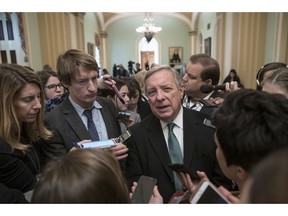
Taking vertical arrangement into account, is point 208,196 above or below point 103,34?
below

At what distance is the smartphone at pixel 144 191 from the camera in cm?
119

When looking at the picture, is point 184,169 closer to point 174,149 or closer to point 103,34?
point 174,149

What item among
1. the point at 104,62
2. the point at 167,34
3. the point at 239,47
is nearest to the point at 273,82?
the point at 239,47

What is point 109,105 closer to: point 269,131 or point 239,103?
point 239,103

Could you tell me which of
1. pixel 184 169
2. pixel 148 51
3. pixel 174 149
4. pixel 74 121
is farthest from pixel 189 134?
pixel 148 51

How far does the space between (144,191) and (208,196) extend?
0.49 metres

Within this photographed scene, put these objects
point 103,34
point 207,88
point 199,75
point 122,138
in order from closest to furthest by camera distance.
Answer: point 122,138 < point 207,88 < point 199,75 < point 103,34

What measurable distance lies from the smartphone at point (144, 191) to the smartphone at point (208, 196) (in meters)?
0.43

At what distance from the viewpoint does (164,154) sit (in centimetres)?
163

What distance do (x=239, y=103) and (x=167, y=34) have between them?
17654mm

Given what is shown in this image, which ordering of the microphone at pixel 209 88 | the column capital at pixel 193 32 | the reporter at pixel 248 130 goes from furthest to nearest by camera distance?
1. the column capital at pixel 193 32
2. the microphone at pixel 209 88
3. the reporter at pixel 248 130

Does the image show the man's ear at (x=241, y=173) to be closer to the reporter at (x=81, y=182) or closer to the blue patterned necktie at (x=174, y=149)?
the reporter at (x=81, y=182)

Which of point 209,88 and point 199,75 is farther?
point 199,75

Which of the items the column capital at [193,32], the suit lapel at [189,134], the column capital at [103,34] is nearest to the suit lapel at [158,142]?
the suit lapel at [189,134]
